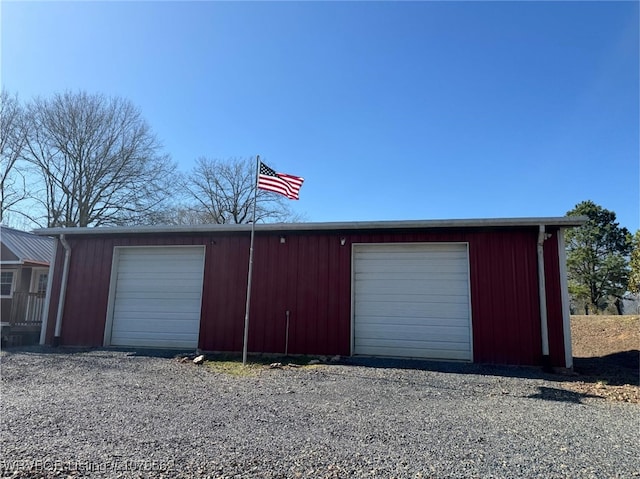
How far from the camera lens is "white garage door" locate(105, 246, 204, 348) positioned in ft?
29.7

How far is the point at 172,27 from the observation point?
8.20 metres

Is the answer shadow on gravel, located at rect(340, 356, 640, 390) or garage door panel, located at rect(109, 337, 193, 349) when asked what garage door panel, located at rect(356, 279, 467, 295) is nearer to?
shadow on gravel, located at rect(340, 356, 640, 390)

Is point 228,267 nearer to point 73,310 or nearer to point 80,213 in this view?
point 73,310

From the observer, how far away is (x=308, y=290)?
843 cm

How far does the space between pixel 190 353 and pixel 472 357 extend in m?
5.65

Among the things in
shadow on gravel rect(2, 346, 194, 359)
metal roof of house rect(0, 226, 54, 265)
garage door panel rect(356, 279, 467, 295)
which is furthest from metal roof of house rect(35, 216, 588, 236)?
metal roof of house rect(0, 226, 54, 265)

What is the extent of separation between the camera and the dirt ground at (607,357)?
5.75m

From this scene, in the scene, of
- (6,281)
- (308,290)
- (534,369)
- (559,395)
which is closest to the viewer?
(559,395)

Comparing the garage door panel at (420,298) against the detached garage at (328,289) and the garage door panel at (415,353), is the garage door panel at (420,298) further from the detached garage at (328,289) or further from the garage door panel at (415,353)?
the garage door panel at (415,353)

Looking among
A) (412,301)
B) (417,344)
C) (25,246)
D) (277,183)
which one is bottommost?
(417,344)

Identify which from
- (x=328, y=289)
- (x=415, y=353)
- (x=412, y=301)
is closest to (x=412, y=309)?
(x=412, y=301)

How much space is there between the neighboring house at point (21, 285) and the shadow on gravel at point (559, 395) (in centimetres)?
1192

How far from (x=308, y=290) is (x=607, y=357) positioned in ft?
23.2

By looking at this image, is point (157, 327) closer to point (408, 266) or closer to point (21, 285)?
point (408, 266)
